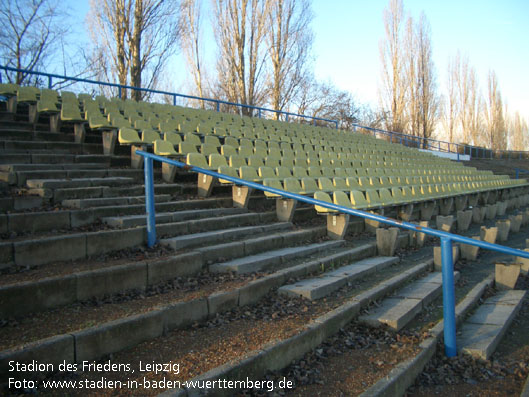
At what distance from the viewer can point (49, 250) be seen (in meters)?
3.49

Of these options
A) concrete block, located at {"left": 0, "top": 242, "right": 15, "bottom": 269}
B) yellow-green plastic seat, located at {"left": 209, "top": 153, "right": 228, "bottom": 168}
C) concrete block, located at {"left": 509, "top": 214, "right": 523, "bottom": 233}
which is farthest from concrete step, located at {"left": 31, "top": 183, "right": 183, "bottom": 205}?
concrete block, located at {"left": 509, "top": 214, "right": 523, "bottom": 233}

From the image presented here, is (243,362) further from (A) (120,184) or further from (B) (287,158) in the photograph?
(B) (287,158)

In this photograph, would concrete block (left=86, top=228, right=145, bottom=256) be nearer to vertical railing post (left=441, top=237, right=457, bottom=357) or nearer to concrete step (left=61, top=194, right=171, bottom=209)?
concrete step (left=61, top=194, right=171, bottom=209)

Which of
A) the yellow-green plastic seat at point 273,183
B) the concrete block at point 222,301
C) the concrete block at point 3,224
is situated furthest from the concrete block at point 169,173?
the concrete block at point 222,301

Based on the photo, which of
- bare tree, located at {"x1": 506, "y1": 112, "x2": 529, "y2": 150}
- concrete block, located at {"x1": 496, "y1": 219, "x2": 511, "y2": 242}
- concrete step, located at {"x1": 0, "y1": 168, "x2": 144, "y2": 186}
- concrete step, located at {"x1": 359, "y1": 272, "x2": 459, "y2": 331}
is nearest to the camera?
concrete step, located at {"x1": 359, "y1": 272, "x2": 459, "y2": 331}

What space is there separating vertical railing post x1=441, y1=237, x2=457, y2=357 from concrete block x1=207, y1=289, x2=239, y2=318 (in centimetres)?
167

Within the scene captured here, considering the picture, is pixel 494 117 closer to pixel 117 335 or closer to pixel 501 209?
pixel 501 209

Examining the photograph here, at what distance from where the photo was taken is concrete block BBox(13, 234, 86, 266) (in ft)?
10.9

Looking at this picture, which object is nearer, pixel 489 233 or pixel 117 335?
pixel 117 335

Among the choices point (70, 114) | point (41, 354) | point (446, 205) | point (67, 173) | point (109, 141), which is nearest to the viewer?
point (41, 354)

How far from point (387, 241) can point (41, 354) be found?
4.43 metres

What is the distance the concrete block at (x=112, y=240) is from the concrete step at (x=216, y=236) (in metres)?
0.26

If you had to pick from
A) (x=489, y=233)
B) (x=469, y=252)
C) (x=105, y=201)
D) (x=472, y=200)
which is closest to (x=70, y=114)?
(x=105, y=201)

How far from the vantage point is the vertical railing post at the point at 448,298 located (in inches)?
121
